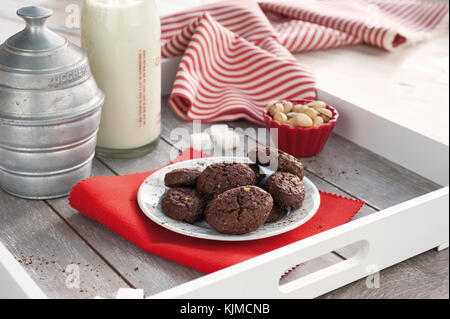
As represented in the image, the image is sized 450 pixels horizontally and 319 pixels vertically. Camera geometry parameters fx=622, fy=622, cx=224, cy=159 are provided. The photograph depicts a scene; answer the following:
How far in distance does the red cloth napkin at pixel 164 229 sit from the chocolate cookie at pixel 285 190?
3 cm

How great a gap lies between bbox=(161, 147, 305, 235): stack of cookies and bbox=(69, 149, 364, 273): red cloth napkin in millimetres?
22

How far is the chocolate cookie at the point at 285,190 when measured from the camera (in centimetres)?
69

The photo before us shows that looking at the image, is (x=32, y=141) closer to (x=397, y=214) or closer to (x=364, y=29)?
(x=397, y=214)

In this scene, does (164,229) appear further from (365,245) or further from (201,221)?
(365,245)

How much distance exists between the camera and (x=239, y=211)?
639 mm

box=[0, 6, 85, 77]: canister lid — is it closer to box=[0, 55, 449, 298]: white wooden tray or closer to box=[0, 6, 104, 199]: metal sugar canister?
box=[0, 6, 104, 199]: metal sugar canister

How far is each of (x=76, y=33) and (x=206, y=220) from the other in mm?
385

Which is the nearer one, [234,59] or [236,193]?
[236,193]

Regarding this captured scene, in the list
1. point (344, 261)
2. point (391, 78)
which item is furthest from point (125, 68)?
point (391, 78)

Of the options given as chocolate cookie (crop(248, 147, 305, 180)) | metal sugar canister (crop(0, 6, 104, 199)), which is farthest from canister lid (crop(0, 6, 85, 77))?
chocolate cookie (crop(248, 147, 305, 180))

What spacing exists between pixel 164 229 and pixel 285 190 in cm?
14

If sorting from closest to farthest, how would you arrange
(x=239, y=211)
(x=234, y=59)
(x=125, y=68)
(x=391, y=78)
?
(x=239, y=211) → (x=125, y=68) → (x=234, y=59) → (x=391, y=78)

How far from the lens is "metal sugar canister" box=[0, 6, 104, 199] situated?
0.67 metres
